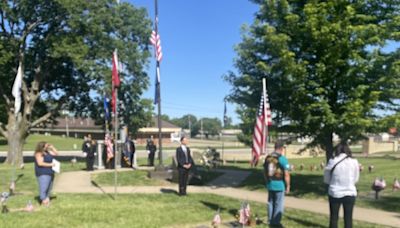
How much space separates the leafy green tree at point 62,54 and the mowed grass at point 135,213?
16125mm

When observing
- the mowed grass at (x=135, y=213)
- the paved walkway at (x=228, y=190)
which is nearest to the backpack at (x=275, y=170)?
the mowed grass at (x=135, y=213)

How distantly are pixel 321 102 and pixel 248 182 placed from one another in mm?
5452

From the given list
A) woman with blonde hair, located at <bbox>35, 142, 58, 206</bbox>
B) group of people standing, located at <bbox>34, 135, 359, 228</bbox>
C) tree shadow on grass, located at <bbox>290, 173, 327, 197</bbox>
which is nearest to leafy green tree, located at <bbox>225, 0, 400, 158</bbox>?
tree shadow on grass, located at <bbox>290, 173, 327, 197</bbox>

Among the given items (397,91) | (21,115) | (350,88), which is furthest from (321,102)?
(21,115)

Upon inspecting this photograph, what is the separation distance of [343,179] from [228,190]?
8.64m

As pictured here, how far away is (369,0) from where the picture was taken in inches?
619

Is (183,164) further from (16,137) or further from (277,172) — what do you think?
(16,137)

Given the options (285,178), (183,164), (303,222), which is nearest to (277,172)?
(285,178)

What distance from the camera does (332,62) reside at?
50.2ft

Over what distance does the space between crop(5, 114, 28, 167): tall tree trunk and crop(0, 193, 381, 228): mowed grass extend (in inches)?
692

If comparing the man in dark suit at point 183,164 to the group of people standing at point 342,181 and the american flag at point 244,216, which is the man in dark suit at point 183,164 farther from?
the group of people standing at point 342,181

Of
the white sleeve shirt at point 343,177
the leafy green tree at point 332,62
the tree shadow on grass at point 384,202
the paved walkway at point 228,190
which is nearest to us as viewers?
the white sleeve shirt at point 343,177

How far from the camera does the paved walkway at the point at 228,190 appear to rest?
12.5 m

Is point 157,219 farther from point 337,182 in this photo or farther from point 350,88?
point 350,88
